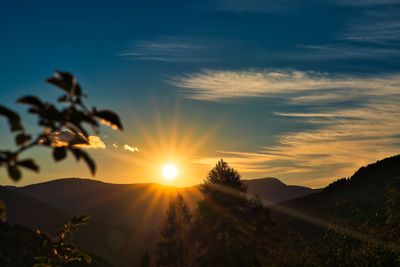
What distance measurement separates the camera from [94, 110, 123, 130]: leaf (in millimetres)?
2229

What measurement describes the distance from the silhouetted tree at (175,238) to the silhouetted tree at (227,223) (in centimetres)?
912

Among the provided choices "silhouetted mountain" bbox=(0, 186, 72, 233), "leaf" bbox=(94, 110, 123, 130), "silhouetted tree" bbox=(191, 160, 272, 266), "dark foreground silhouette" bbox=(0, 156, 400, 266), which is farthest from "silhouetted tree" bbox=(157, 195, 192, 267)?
"silhouetted mountain" bbox=(0, 186, 72, 233)

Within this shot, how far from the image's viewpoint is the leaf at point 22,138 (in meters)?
2.16

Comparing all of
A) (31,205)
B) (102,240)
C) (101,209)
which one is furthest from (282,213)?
(101,209)

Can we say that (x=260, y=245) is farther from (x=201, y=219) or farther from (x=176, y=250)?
(x=176, y=250)

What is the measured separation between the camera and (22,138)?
85.9 inches

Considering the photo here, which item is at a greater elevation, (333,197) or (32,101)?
(333,197)

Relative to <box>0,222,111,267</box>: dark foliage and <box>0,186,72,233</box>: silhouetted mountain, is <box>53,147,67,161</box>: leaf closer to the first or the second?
<box>0,222,111,267</box>: dark foliage

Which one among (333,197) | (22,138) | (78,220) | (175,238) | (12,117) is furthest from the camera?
(333,197)

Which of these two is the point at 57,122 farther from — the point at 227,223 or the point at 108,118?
the point at 227,223

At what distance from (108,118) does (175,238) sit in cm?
5291

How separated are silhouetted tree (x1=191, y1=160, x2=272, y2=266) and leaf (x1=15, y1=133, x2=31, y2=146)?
1448 inches

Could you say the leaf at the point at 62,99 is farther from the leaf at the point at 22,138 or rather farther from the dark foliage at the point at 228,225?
the dark foliage at the point at 228,225

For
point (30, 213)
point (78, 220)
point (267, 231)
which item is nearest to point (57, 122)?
point (78, 220)
